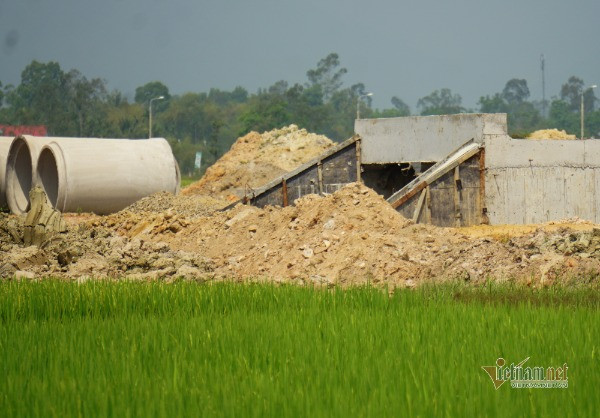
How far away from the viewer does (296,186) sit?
2342 centimetres

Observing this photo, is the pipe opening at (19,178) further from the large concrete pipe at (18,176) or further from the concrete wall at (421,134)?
the concrete wall at (421,134)

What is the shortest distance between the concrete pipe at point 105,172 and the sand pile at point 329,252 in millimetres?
7414

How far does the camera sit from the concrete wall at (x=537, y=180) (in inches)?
796

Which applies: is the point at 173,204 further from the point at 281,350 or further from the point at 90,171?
the point at 281,350

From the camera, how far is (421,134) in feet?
71.7

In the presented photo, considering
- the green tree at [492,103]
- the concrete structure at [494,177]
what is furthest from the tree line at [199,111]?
the concrete structure at [494,177]

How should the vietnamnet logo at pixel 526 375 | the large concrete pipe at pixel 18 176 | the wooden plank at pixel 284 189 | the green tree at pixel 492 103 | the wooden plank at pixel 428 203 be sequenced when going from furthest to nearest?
the green tree at pixel 492 103 → the large concrete pipe at pixel 18 176 → the wooden plank at pixel 284 189 → the wooden plank at pixel 428 203 → the vietnamnet logo at pixel 526 375

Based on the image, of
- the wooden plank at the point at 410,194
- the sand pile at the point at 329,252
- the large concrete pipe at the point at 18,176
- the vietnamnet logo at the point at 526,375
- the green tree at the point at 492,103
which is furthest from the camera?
the green tree at the point at 492,103

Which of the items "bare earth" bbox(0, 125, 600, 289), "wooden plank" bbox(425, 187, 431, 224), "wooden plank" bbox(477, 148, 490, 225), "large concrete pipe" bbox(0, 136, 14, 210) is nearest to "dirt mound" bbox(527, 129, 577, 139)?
"wooden plank" bbox(477, 148, 490, 225)

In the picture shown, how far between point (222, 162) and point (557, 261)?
23.8 metres

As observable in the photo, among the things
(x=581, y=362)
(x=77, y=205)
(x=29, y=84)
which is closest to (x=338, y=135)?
(x=29, y=84)

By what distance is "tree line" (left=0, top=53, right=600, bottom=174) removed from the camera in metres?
93.6

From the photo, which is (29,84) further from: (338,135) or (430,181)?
(430,181)

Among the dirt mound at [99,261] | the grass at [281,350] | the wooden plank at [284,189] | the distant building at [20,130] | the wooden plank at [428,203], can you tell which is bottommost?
the grass at [281,350]
